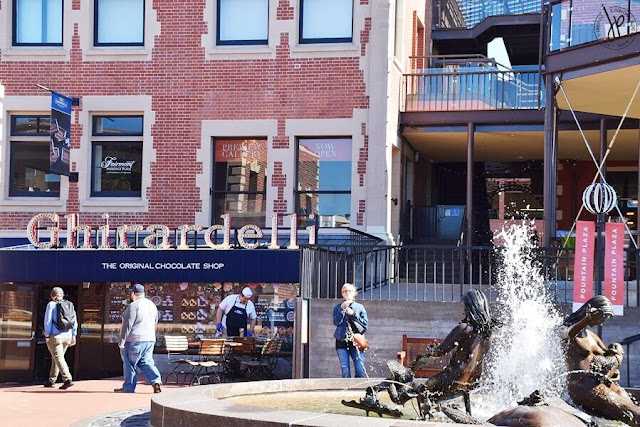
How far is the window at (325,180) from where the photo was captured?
2094 centimetres

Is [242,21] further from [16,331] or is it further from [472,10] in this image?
[472,10]

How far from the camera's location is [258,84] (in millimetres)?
21141

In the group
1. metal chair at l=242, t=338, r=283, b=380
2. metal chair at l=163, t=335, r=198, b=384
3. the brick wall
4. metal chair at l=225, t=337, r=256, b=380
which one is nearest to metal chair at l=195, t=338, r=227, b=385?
metal chair at l=225, t=337, r=256, b=380

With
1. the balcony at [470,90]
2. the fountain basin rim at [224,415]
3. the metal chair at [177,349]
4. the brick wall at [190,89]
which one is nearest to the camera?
the fountain basin rim at [224,415]

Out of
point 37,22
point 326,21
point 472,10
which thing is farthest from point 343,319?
point 472,10

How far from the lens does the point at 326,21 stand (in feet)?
69.6

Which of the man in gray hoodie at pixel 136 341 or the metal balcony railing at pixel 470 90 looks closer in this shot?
the man in gray hoodie at pixel 136 341

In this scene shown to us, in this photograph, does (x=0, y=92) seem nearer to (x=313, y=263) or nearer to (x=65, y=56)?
(x=65, y=56)

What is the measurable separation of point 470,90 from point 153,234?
24.7ft

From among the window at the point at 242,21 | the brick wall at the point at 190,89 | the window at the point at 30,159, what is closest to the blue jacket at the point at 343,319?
the brick wall at the point at 190,89

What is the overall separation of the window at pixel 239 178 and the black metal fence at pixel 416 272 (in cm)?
293

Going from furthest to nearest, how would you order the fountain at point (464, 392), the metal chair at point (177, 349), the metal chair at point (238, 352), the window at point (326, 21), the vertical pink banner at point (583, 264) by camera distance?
the window at point (326, 21) < the metal chair at point (177, 349) < the metal chair at point (238, 352) < the vertical pink banner at point (583, 264) < the fountain at point (464, 392)

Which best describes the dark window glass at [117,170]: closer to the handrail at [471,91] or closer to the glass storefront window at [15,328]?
the glass storefront window at [15,328]

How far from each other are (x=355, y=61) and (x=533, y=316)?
26.5ft
